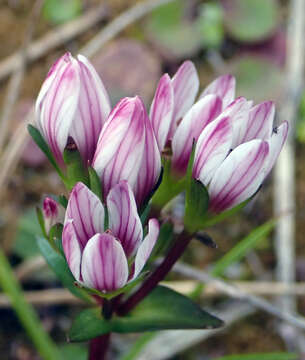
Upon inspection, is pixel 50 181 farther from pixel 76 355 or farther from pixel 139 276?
pixel 139 276

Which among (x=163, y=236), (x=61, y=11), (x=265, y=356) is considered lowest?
(x=265, y=356)

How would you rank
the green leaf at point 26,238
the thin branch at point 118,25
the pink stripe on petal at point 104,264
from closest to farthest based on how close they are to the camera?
the pink stripe on petal at point 104,264, the green leaf at point 26,238, the thin branch at point 118,25

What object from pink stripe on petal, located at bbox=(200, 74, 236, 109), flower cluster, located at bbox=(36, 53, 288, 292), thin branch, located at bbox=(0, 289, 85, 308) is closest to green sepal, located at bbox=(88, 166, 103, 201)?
flower cluster, located at bbox=(36, 53, 288, 292)

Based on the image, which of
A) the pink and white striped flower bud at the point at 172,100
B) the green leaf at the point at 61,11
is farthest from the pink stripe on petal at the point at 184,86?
the green leaf at the point at 61,11

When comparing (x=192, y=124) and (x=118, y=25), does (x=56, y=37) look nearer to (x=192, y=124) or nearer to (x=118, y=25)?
(x=118, y=25)

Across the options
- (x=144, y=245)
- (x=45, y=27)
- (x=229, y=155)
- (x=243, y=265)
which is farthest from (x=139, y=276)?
(x=45, y=27)

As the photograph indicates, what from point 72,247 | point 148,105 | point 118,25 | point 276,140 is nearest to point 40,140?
point 72,247

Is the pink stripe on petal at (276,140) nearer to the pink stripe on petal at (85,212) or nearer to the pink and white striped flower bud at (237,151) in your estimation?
the pink and white striped flower bud at (237,151)
